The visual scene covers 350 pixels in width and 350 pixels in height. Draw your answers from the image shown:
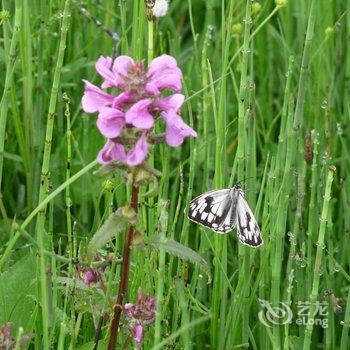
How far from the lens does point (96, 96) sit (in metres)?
1.57

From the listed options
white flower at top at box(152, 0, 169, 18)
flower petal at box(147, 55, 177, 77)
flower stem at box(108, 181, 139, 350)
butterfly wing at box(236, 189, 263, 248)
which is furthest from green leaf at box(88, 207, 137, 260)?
white flower at top at box(152, 0, 169, 18)

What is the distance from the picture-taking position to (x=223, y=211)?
198 centimetres

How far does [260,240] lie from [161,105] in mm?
446

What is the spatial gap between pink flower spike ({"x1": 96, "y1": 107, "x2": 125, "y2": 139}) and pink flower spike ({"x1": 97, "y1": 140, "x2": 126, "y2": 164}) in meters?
0.05

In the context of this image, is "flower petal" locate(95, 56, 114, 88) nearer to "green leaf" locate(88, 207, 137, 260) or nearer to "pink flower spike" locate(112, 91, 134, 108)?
"pink flower spike" locate(112, 91, 134, 108)

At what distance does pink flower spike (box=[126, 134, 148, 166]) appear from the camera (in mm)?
1535

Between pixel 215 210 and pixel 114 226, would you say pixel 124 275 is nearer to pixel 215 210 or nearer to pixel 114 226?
pixel 114 226

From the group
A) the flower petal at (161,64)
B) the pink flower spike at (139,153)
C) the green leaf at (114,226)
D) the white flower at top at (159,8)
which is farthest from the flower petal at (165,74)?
the white flower at top at (159,8)

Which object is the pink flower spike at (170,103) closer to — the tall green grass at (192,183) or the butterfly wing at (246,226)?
the tall green grass at (192,183)

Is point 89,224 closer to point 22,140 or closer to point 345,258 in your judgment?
point 22,140

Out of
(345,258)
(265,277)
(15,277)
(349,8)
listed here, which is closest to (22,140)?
(15,277)

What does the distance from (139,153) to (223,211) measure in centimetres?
49

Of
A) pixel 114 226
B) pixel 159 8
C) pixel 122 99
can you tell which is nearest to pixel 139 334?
pixel 114 226

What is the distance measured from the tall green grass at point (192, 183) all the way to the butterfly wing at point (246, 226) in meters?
0.05
